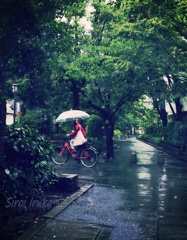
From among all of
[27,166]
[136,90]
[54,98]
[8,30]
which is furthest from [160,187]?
[54,98]

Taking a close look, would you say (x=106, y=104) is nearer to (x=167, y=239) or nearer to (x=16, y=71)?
(x=16, y=71)

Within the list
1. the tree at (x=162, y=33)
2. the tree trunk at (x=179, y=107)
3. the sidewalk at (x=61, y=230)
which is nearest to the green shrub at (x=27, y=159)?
the sidewalk at (x=61, y=230)

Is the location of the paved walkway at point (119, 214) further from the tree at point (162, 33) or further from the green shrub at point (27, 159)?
the tree at point (162, 33)

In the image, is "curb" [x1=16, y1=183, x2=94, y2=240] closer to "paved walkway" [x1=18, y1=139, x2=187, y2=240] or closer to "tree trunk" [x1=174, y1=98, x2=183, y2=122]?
"paved walkway" [x1=18, y1=139, x2=187, y2=240]

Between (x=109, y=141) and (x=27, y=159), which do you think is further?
(x=109, y=141)

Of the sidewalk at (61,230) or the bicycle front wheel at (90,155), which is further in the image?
the bicycle front wheel at (90,155)

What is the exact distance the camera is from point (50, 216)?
7285 mm

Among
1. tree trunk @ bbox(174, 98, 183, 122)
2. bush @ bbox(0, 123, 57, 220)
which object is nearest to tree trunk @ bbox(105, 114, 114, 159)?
tree trunk @ bbox(174, 98, 183, 122)

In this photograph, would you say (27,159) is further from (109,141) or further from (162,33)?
(109,141)

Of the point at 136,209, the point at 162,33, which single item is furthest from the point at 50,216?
the point at 162,33

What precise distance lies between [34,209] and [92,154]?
8.93 metres

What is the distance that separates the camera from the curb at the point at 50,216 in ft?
19.8

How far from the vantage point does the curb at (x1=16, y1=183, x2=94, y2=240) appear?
6.02 meters

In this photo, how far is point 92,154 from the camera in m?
17.1
